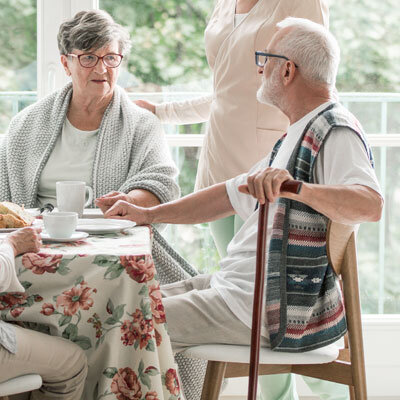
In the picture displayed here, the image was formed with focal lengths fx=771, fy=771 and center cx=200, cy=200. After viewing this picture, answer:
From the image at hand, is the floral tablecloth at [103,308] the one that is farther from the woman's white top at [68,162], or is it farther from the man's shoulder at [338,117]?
the woman's white top at [68,162]

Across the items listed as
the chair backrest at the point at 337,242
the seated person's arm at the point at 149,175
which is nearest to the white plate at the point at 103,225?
the seated person's arm at the point at 149,175

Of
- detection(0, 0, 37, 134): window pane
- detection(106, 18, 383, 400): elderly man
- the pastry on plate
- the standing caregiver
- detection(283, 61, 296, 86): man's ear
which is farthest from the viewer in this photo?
detection(0, 0, 37, 134): window pane

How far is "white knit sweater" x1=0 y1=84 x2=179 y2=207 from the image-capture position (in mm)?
2488

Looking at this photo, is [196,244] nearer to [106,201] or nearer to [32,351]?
[106,201]

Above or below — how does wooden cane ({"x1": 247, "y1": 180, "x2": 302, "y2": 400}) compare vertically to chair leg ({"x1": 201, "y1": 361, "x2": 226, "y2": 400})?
above

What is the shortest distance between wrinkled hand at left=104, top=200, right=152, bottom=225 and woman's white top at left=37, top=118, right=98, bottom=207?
1.34 feet

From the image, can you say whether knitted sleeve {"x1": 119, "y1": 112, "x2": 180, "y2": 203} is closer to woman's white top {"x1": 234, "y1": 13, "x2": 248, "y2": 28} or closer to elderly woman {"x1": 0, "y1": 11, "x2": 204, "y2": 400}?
elderly woman {"x1": 0, "y1": 11, "x2": 204, "y2": 400}

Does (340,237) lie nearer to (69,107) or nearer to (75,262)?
(75,262)

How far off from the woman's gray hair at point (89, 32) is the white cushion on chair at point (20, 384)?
1.32 metres

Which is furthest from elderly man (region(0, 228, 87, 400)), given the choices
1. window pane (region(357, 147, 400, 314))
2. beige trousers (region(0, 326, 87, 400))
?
window pane (region(357, 147, 400, 314))

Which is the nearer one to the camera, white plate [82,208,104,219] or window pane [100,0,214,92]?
white plate [82,208,104,219]

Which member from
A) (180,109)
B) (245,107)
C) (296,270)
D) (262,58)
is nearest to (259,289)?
(296,270)

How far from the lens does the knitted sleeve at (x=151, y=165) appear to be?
7.84 ft

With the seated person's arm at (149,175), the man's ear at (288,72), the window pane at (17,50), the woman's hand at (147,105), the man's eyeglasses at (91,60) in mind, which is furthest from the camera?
the window pane at (17,50)
